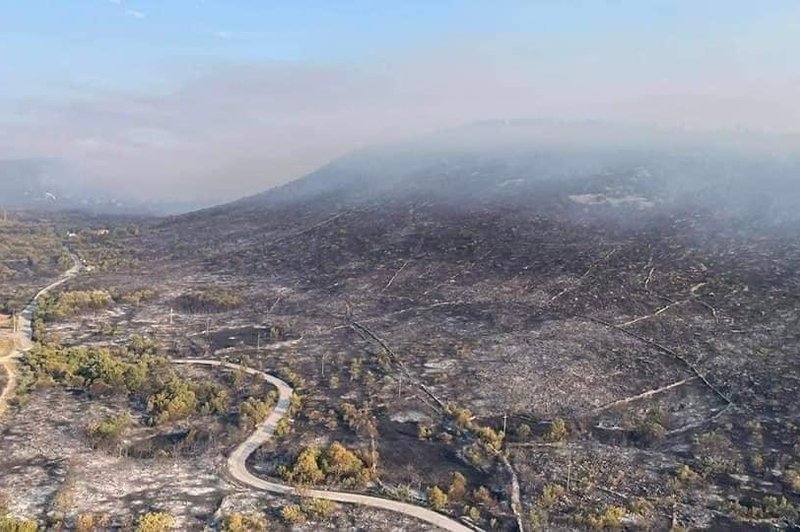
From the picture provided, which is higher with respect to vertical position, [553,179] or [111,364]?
[553,179]

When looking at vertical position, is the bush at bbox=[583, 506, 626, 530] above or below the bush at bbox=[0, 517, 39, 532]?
below

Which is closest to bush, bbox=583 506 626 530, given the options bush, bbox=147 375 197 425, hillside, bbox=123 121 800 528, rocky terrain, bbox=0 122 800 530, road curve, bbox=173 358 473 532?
rocky terrain, bbox=0 122 800 530

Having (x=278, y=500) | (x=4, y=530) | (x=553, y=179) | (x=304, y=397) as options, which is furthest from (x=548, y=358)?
(x=553, y=179)

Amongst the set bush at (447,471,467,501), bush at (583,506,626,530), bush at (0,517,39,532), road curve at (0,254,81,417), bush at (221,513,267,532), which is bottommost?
bush at (583,506,626,530)

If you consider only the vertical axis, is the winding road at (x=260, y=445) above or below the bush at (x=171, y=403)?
below

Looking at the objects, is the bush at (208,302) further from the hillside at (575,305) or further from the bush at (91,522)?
the bush at (91,522)

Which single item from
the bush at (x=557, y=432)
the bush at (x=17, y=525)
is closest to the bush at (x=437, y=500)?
the bush at (x=557, y=432)

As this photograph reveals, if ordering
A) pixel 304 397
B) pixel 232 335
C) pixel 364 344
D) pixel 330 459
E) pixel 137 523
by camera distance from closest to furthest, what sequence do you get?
pixel 137 523 → pixel 330 459 → pixel 304 397 → pixel 364 344 → pixel 232 335

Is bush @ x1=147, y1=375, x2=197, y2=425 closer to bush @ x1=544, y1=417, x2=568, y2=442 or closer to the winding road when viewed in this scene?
the winding road

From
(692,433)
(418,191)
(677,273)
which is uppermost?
(418,191)

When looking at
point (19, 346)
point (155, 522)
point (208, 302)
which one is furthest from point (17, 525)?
point (208, 302)

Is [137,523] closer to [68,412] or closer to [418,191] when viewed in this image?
[68,412]
